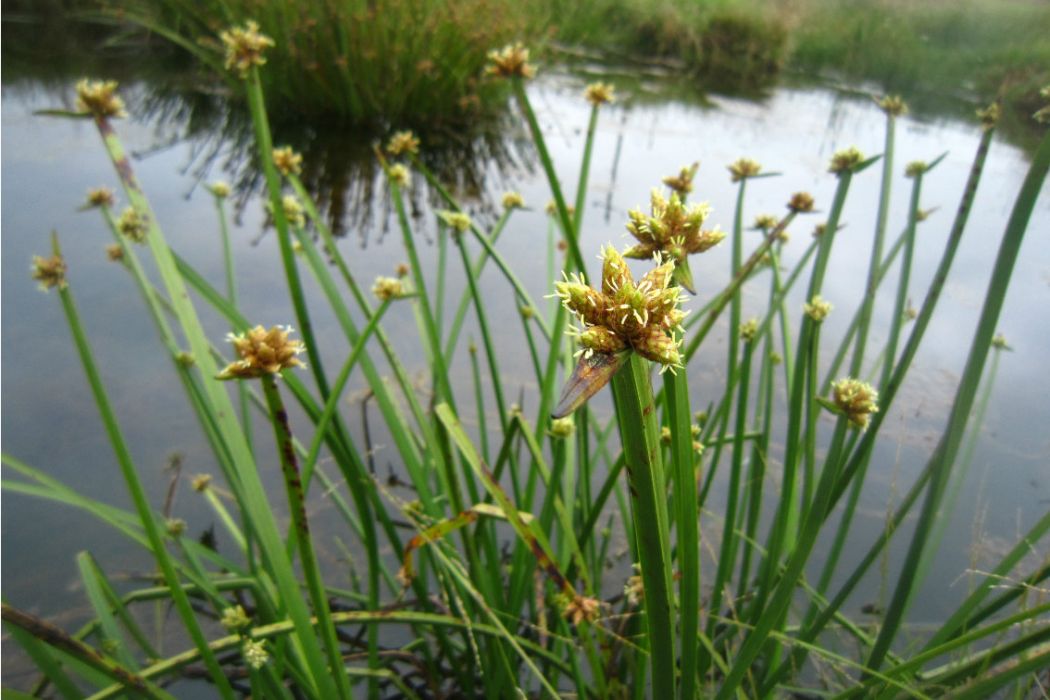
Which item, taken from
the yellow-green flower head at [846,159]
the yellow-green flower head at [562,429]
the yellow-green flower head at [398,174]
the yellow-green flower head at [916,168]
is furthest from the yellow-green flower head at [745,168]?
the yellow-green flower head at [398,174]

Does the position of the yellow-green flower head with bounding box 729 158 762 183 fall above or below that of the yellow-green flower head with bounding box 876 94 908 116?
below

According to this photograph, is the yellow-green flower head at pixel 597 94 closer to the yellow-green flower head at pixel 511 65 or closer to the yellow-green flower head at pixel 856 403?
the yellow-green flower head at pixel 511 65

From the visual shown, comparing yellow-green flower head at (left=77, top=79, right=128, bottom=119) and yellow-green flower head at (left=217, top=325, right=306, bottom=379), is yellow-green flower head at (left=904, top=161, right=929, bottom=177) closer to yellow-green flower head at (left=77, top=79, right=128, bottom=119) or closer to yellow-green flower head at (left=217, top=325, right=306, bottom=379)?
yellow-green flower head at (left=217, top=325, right=306, bottom=379)

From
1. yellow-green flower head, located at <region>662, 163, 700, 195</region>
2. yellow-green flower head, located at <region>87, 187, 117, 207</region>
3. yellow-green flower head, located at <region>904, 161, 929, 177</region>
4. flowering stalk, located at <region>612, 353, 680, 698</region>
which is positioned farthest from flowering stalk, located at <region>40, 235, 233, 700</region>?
yellow-green flower head, located at <region>904, 161, 929, 177</region>

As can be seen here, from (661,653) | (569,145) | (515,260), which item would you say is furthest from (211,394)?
(569,145)

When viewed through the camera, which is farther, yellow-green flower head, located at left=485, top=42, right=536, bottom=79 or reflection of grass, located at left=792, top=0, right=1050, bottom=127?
reflection of grass, located at left=792, top=0, right=1050, bottom=127
